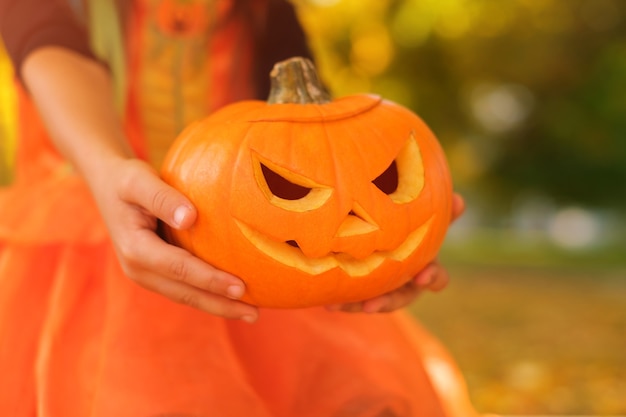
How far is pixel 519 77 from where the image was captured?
4277 mm

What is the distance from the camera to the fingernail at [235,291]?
774 millimetres

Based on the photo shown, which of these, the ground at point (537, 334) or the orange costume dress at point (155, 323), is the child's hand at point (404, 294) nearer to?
the orange costume dress at point (155, 323)

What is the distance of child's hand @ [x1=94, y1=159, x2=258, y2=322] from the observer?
0.76 m

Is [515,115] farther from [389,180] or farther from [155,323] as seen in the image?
[155,323]

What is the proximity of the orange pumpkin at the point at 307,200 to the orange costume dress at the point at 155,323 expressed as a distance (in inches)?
6.2

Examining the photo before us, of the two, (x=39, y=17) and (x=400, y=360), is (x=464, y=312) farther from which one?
(x=39, y=17)

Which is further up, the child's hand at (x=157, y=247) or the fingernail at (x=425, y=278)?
the fingernail at (x=425, y=278)

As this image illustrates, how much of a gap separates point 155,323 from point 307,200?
31cm

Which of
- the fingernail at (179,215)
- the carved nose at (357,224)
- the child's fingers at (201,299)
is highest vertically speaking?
the carved nose at (357,224)

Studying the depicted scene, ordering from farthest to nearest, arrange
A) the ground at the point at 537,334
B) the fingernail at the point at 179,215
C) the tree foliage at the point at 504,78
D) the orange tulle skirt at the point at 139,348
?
the tree foliage at the point at 504,78, the ground at the point at 537,334, the orange tulle skirt at the point at 139,348, the fingernail at the point at 179,215

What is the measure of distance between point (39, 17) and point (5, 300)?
439mm

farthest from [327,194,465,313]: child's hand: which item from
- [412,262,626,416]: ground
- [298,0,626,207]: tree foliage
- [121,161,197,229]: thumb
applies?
[298,0,626,207]: tree foliage

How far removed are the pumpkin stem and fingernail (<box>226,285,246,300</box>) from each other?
0.27 m

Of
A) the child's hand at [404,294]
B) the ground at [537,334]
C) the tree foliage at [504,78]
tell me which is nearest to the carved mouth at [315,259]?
the child's hand at [404,294]
